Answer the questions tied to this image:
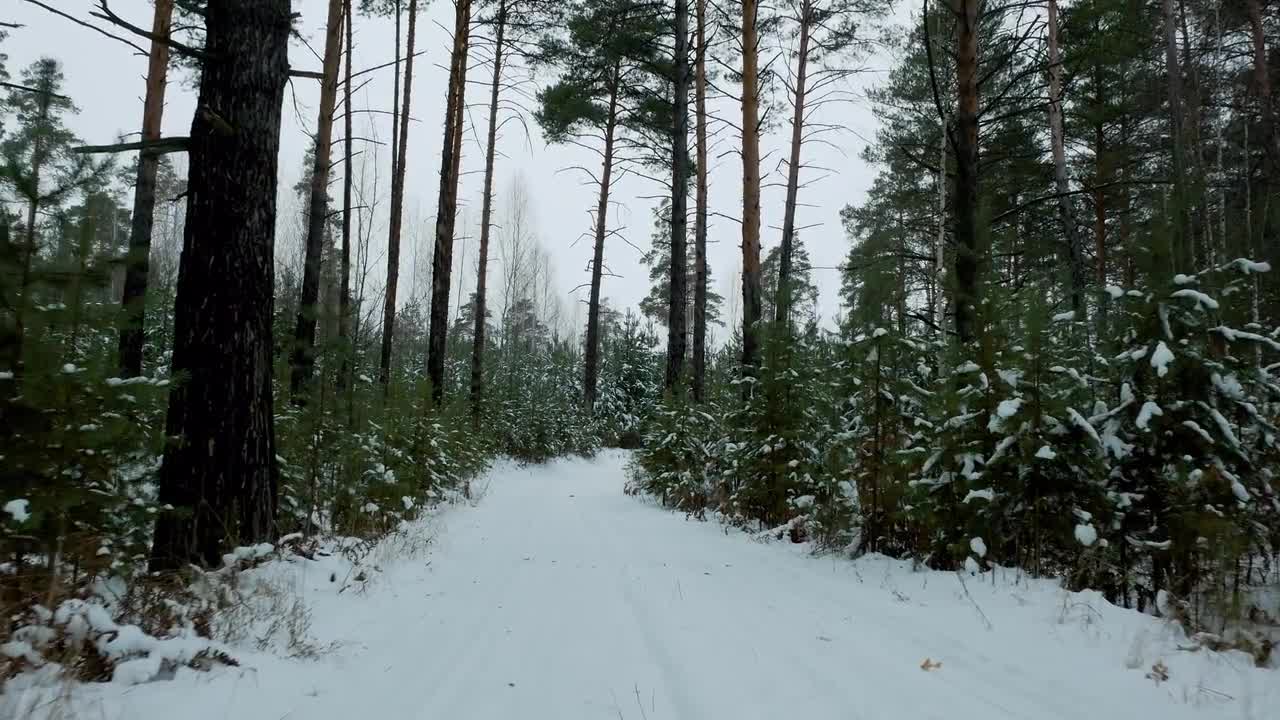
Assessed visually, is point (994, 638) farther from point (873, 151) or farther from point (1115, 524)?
point (873, 151)

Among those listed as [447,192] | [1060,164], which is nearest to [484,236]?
[447,192]

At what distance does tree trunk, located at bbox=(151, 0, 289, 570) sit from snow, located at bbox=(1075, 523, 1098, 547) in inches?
191

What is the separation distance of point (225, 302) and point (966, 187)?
5550 millimetres

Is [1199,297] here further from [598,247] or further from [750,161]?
[598,247]

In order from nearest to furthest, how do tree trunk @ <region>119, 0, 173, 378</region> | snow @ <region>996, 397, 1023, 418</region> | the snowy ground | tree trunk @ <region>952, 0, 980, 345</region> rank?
the snowy ground
snow @ <region>996, 397, 1023, 418</region>
tree trunk @ <region>952, 0, 980, 345</region>
tree trunk @ <region>119, 0, 173, 378</region>

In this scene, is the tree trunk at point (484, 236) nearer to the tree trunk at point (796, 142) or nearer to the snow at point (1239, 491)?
the tree trunk at point (796, 142)

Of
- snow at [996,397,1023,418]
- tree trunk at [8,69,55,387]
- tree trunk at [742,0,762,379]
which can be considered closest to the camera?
tree trunk at [8,69,55,387]

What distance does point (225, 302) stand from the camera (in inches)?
146

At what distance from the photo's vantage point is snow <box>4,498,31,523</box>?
221 centimetres

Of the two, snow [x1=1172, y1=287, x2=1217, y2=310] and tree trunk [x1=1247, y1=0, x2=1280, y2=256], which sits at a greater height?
tree trunk [x1=1247, y1=0, x2=1280, y2=256]

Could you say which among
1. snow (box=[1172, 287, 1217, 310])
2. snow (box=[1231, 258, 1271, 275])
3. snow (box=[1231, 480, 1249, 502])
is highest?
snow (box=[1231, 258, 1271, 275])

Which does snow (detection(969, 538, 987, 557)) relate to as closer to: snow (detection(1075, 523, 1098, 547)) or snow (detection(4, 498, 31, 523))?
snow (detection(1075, 523, 1098, 547))

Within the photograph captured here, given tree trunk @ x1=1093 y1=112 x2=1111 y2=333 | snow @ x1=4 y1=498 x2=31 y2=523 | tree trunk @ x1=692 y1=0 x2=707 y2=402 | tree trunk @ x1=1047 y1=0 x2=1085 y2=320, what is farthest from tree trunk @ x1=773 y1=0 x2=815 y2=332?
snow @ x1=4 y1=498 x2=31 y2=523

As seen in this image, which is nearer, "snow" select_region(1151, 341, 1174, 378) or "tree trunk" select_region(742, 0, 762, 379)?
"snow" select_region(1151, 341, 1174, 378)
